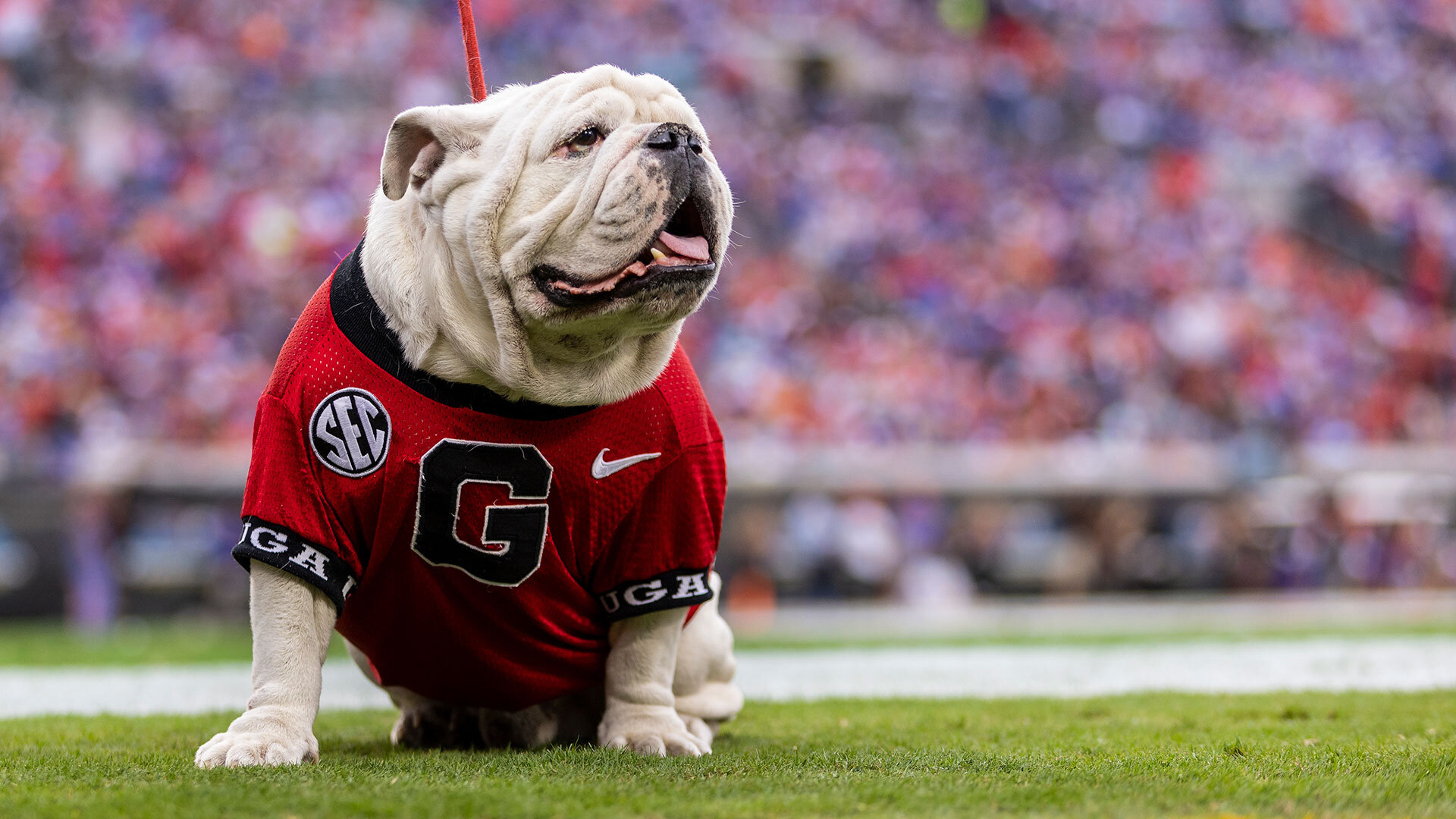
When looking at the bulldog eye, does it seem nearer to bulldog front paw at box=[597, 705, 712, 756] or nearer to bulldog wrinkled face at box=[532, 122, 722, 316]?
bulldog wrinkled face at box=[532, 122, 722, 316]

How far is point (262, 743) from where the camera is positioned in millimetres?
3016

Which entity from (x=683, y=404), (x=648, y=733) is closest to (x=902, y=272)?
(x=683, y=404)

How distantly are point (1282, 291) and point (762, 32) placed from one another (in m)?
8.03

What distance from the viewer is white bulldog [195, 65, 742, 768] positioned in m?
3.07

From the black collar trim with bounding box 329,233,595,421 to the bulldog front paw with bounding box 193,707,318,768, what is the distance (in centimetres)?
76

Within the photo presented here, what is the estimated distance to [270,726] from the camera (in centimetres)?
306

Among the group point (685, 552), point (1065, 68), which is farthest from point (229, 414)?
point (1065, 68)

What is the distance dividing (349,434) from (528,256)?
1.81ft

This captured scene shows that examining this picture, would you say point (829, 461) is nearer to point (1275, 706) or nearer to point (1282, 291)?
point (1275, 706)

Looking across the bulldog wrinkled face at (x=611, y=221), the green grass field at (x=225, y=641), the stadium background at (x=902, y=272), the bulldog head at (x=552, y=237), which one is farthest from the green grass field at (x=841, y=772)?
the stadium background at (x=902, y=272)

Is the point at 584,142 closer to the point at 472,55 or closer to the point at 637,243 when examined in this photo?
the point at 637,243

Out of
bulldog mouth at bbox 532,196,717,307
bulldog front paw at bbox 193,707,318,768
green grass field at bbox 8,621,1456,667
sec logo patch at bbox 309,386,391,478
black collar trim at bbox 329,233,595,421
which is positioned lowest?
green grass field at bbox 8,621,1456,667

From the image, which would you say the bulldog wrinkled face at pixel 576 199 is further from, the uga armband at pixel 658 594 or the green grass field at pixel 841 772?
the green grass field at pixel 841 772

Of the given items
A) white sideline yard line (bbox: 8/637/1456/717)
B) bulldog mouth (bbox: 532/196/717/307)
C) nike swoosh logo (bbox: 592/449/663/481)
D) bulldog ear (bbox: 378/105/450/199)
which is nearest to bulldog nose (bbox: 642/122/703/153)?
bulldog mouth (bbox: 532/196/717/307)
